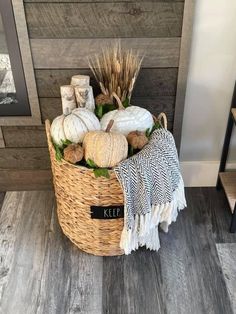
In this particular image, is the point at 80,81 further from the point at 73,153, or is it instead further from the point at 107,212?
the point at 107,212

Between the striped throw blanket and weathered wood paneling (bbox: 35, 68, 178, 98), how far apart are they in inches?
11.1

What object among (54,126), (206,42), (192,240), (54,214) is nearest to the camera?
(54,126)

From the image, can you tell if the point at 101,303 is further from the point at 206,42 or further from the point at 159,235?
the point at 206,42

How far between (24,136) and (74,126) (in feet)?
1.60

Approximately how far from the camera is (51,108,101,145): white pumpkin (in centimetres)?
110

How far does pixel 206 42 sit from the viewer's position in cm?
131

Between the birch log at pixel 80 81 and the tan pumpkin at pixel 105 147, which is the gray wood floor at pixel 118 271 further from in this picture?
the birch log at pixel 80 81

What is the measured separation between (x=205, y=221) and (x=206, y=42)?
0.76 meters

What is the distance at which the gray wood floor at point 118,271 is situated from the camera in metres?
1.20

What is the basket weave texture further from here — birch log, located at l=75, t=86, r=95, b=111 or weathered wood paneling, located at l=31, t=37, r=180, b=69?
weathered wood paneling, located at l=31, t=37, r=180, b=69

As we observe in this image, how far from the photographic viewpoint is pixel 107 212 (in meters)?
1.18

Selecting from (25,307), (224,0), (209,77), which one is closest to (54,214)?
(25,307)

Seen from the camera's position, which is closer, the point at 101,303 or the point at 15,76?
the point at 101,303

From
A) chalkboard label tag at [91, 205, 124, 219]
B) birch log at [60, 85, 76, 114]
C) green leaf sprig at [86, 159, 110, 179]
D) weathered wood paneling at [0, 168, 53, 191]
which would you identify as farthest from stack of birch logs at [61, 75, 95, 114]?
weathered wood paneling at [0, 168, 53, 191]
